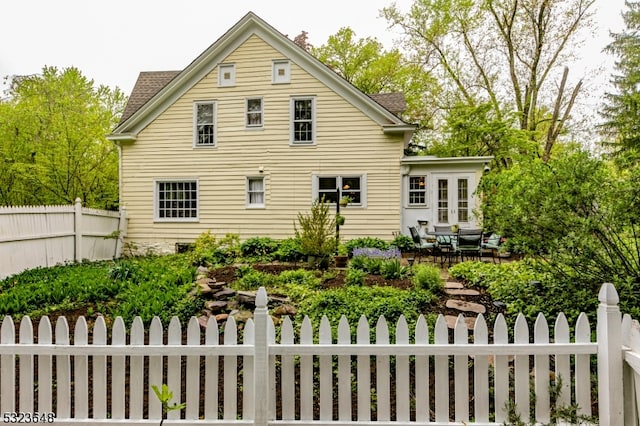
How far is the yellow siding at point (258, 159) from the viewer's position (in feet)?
38.0

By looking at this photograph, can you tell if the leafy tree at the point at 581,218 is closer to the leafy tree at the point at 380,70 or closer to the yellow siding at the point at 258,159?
the yellow siding at the point at 258,159

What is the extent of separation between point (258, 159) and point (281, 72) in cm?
280

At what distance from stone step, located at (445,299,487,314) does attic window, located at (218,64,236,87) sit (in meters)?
10.1

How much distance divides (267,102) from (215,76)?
1896 millimetres

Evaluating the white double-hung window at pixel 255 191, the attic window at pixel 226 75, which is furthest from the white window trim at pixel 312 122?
the attic window at pixel 226 75

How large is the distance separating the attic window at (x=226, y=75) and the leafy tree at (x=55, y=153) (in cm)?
454

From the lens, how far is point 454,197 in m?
11.8

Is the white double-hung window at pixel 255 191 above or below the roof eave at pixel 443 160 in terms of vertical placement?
below

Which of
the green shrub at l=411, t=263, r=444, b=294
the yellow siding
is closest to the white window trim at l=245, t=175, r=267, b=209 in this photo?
the yellow siding

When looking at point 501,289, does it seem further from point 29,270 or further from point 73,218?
point 73,218

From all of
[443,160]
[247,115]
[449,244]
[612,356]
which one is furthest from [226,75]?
[612,356]

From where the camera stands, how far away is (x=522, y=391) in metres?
2.26

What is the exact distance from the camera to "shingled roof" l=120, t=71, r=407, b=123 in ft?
43.0

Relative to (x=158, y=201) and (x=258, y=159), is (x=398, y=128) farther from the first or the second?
(x=158, y=201)
